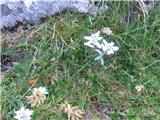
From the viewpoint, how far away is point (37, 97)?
2617mm

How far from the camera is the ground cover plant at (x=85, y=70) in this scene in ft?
8.61

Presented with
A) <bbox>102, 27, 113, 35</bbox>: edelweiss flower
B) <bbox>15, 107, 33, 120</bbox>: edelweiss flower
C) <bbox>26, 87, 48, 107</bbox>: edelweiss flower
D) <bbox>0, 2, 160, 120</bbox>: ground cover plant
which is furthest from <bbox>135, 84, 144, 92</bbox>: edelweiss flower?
<bbox>15, 107, 33, 120</bbox>: edelweiss flower

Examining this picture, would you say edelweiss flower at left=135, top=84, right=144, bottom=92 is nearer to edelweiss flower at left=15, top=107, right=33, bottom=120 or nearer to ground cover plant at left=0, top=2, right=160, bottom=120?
ground cover plant at left=0, top=2, right=160, bottom=120

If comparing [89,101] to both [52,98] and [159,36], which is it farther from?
[159,36]

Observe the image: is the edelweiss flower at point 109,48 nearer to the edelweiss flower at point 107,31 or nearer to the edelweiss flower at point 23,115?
the edelweiss flower at point 107,31

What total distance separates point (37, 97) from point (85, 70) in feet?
1.17

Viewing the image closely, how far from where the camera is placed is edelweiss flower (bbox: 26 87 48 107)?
2.61 metres

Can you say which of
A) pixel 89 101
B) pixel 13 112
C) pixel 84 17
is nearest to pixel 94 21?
pixel 84 17

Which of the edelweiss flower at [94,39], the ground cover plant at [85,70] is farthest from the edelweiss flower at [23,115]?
the edelweiss flower at [94,39]

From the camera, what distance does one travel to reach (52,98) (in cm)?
264

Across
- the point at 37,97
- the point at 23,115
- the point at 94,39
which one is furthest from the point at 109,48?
the point at 23,115

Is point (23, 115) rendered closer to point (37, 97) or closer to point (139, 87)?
point (37, 97)

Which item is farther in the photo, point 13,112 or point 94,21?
point 94,21

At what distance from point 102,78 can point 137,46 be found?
1.14 feet
